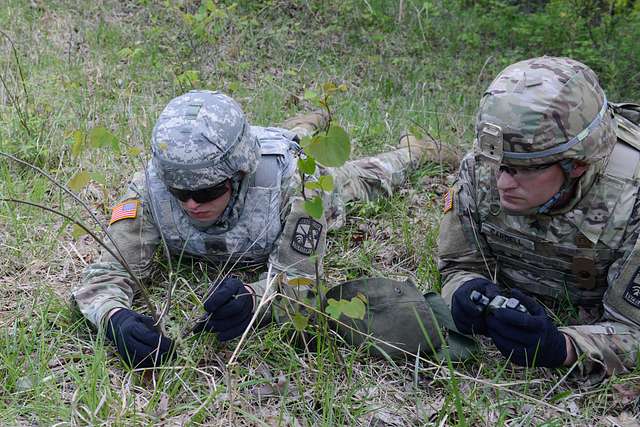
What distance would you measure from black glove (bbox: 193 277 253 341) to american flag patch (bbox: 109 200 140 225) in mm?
710

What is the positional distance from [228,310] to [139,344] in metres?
0.36

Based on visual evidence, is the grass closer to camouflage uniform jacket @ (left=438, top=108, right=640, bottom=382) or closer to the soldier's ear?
camouflage uniform jacket @ (left=438, top=108, right=640, bottom=382)

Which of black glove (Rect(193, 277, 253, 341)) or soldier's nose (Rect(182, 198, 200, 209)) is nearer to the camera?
black glove (Rect(193, 277, 253, 341))

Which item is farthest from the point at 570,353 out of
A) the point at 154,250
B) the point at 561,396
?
the point at 154,250

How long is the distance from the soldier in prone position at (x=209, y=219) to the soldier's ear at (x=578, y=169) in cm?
104

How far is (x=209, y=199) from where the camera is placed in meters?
2.93

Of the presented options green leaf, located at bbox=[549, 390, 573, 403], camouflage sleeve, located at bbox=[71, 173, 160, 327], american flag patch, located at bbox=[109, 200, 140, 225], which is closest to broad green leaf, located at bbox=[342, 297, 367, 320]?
green leaf, located at bbox=[549, 390, 573, 403]

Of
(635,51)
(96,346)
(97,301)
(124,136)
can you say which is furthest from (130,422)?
(635,51)

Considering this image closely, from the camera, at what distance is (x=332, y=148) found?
2.08 metres

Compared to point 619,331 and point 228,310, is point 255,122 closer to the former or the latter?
point 228,310

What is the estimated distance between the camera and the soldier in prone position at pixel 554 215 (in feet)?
7.91

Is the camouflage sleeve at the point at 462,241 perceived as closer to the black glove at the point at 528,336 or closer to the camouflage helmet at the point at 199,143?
the black glove at the point at 528,336

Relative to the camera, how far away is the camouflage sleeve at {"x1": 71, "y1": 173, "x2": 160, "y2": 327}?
2797mm

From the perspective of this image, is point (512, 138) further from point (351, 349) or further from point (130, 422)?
point (130, 422)
